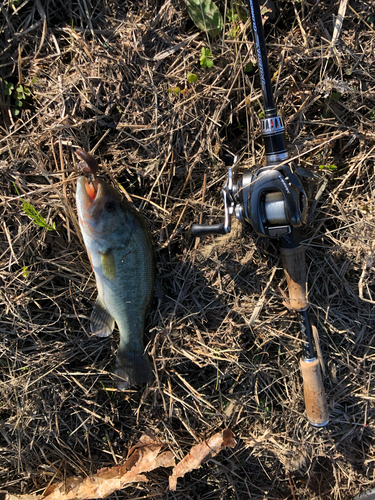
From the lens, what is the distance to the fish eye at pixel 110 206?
7.23 ft

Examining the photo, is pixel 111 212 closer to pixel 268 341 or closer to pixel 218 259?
pixel 218 259

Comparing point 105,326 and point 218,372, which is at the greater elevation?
point 105,326

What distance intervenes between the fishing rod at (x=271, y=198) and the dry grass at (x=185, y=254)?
310 mm

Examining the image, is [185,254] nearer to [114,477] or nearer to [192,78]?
[192,78]

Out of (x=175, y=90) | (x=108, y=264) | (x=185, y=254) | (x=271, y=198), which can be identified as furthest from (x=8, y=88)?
(x=271, y=198)

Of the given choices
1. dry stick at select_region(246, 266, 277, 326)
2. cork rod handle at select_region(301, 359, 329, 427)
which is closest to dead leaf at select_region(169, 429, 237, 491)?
cork rod handle at select_region(301, 359, 329, 427)

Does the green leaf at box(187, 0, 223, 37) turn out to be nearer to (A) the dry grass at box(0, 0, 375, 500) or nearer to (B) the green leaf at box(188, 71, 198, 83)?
(A) the dry grass at box(0, 0, 375, 500)

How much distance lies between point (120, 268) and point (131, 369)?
87 centimetres

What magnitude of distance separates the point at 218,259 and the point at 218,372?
94 centimetres

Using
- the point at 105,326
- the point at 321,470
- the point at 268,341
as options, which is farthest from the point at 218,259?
the point at 321,470

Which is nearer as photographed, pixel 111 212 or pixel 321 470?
pixel 111 212

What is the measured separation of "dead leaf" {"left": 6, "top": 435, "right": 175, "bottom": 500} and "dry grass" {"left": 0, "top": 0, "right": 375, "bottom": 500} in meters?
0.08

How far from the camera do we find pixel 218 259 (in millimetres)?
2676

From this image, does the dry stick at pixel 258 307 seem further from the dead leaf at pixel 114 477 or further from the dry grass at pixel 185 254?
the dead leaf at pixel 114 477
